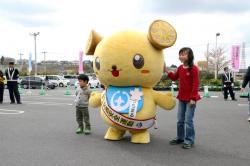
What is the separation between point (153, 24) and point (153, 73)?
876 mm

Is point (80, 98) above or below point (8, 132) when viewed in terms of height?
above

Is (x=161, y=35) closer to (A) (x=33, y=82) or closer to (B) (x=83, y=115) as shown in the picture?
(B) (x=83, y=115)

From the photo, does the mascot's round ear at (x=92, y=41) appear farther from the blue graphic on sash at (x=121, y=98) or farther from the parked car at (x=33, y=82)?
the parked car at (x=33, y=82)

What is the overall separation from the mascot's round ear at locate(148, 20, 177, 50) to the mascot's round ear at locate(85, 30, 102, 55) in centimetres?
120

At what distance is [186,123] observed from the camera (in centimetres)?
588

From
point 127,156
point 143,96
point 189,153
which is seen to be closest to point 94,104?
point 143,96

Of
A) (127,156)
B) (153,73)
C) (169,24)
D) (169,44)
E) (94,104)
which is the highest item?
(169,24)

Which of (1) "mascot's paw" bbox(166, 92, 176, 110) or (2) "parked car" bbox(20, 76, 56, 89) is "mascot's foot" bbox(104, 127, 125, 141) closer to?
(1) "mascot's paw" bbox(166, 92, 176, 110)

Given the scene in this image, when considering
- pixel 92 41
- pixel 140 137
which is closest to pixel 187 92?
pixel 140 137

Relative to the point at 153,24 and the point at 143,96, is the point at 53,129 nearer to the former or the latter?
the point at 143,96

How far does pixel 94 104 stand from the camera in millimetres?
6914

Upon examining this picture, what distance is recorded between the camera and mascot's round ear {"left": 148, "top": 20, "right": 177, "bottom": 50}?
5961mm

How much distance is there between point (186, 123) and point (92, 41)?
246 cm

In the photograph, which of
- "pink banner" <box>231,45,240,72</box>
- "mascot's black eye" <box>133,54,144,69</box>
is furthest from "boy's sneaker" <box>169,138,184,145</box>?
"pink banner" <box>231,45,240,72</box>
